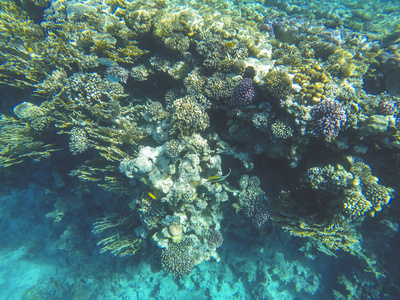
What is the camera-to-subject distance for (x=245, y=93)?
14.8ft

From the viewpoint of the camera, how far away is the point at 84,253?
9.02 metres

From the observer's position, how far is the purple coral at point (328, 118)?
12.9 feet

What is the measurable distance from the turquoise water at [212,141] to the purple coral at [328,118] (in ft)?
0.08

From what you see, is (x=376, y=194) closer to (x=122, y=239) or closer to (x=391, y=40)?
(x=391, y=40)

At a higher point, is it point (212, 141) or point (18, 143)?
point (212, 141)

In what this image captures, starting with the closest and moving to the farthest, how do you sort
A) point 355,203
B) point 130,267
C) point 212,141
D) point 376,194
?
point 355,203
point 376,194
point 212,141
point 130,267

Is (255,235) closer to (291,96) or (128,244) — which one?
(128,244)

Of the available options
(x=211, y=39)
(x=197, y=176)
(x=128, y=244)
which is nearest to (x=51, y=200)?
(x=128, y=244)

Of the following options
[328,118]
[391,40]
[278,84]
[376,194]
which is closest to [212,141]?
[278,84]

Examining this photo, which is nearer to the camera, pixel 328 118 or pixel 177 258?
pixel 328 118

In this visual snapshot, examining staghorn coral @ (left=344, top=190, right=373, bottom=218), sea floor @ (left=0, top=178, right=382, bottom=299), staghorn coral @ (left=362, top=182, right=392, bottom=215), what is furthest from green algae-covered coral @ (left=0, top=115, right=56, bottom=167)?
staghorn coral @ (left=362, top=182, right=392, bottom=215)

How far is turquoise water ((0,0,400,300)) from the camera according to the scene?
177 inches

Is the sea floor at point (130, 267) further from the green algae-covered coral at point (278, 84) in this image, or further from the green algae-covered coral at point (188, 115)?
the green algae-covered coral at point (278, 84)

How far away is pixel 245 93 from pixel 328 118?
182 cm
